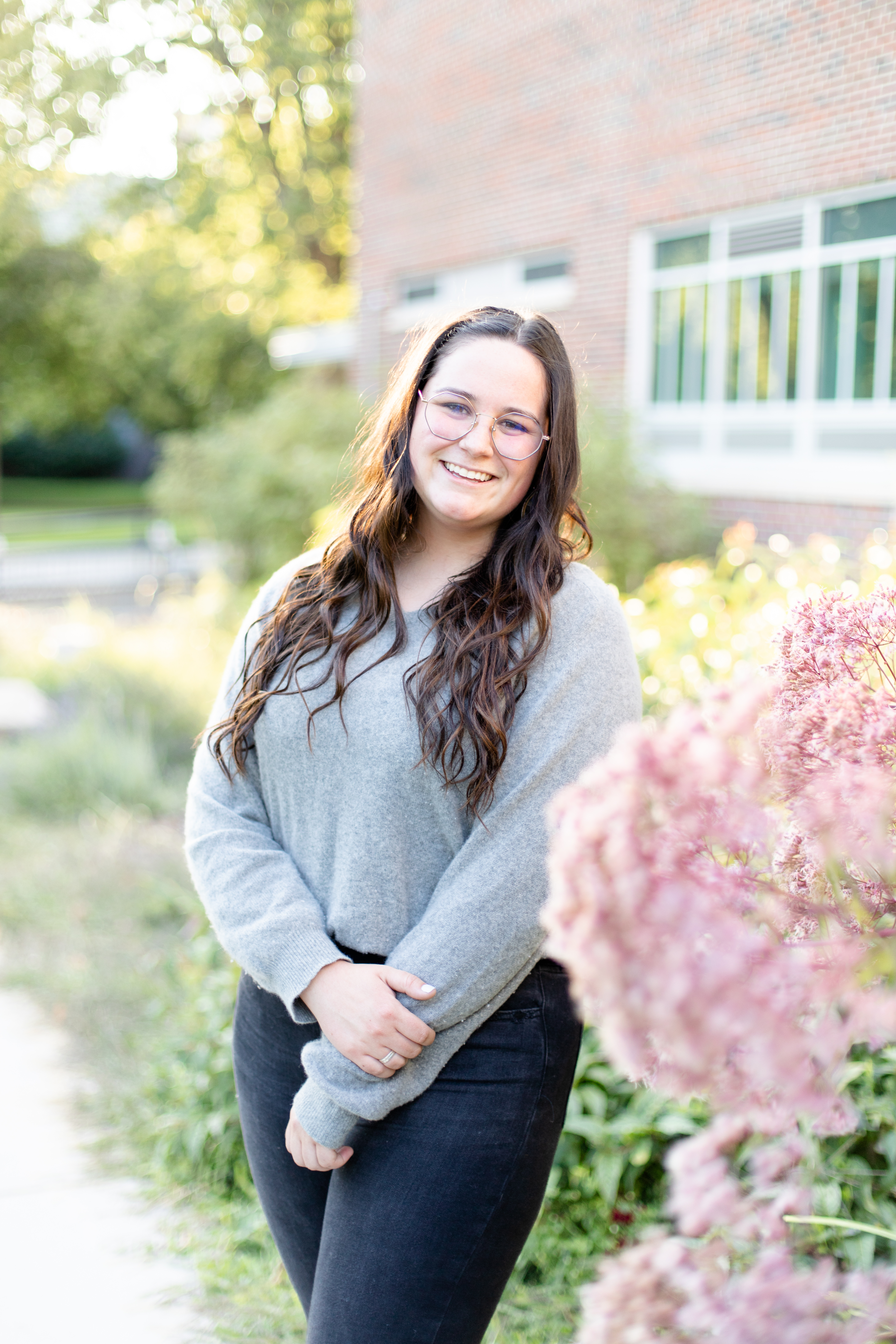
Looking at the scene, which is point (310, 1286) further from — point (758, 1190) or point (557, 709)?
point (758, 1190)

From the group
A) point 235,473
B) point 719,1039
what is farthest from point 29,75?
point 719,1039

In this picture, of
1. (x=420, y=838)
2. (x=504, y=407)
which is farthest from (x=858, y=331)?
(x=420, y=838)

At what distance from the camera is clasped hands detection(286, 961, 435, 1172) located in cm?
164

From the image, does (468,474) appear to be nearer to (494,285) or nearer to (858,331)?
(858,331)

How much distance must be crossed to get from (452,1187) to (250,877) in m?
0.54

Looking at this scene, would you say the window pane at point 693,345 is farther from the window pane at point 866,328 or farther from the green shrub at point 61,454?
the green shrub at point 61,454

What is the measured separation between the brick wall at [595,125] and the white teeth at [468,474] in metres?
5.90

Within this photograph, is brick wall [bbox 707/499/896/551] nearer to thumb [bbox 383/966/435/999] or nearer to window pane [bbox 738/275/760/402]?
window pane [bbox 738/275/760/402]

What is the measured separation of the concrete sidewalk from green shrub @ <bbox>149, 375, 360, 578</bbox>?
24.4 ft

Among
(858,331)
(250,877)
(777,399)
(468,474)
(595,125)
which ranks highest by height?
(595,125)

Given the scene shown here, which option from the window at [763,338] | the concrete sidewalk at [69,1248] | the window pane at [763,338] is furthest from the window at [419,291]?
the concrete sidewalk at [69,1248]

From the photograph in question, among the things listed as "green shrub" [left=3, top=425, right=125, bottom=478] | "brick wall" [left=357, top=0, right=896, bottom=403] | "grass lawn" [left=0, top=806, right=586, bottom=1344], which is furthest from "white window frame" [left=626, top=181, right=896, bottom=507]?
"green shrub" [left=3, top=425, right=125, bottom=478]

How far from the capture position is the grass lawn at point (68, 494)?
36.2m

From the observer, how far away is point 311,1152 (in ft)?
5.67
